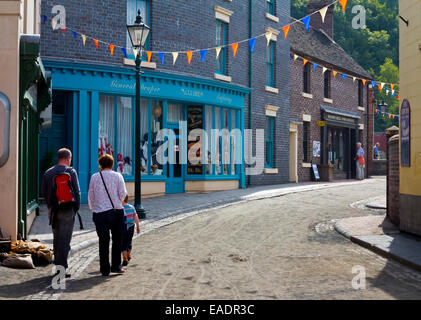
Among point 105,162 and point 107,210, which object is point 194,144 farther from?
point 107,210

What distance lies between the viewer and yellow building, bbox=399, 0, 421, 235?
30.6ft

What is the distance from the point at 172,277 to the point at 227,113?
45.4 feet

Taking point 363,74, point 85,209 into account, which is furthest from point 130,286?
point 363,74

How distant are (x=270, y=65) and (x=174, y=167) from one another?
7970 millimetres

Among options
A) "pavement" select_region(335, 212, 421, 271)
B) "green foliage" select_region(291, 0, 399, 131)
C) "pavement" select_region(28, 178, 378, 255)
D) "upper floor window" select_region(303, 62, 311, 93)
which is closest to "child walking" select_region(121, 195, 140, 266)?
"pavement" select_region(28, 178, 378, 255)

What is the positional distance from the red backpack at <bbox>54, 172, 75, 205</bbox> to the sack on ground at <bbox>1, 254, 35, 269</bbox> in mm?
1234

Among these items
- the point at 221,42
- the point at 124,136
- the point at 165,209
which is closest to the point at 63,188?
the point at 165,209

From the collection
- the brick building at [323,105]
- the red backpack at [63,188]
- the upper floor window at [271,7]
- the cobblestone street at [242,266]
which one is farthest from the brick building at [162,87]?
the red backpack at [63,188]

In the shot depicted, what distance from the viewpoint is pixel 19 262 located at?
7.13m

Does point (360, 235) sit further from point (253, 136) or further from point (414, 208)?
point (253, 136)

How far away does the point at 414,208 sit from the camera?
9.38 m

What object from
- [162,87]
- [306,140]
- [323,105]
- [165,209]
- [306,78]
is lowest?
[165,209]

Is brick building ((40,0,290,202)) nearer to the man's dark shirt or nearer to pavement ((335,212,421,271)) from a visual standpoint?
pavement ((335,212,421,271))

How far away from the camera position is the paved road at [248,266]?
221 inches
